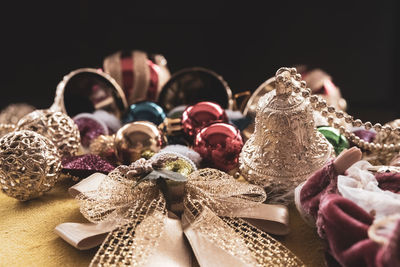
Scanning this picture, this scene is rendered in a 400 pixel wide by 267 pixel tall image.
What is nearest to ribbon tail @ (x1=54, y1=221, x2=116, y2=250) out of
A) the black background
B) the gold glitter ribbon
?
the gold glitter ribbon

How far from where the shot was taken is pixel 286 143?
2.82 feet

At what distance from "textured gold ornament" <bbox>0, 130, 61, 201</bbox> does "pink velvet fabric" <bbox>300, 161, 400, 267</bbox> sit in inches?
20.4

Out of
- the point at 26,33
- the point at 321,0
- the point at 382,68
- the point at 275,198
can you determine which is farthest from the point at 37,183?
the point at 382,68

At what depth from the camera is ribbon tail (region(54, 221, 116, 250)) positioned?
2.37 feet

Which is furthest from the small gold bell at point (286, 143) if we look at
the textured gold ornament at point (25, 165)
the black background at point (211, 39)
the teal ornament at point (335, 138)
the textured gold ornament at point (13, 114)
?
the black background at point (211, 39)

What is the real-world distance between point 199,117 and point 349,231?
623 millimetres

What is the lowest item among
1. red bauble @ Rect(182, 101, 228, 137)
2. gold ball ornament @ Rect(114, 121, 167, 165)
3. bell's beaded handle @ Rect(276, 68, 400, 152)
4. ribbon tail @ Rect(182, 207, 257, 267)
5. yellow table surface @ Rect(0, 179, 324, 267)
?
yellow table surface @ Rect(0, 179, 324, 267)

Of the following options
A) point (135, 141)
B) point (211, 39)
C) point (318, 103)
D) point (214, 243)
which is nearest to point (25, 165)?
point (135, 141)

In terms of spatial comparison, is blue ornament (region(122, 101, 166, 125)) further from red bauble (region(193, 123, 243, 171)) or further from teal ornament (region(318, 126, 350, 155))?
teal ornament (region(318, 126, 350, 155))

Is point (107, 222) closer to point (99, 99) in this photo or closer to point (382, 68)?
point (99, 99)

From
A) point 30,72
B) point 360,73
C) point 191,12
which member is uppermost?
point 191,12

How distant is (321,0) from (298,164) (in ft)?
4.66

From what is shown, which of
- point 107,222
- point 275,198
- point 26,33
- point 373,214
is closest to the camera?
point 373,214

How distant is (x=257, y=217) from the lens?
77 centimetres
